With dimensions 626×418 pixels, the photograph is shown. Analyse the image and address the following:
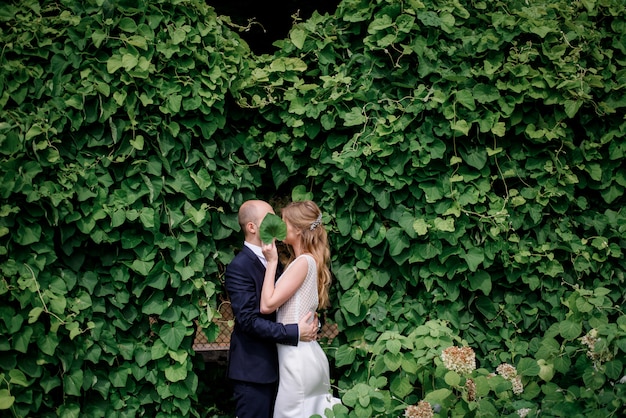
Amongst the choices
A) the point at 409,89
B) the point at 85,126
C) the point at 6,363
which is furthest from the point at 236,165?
the point at 6,363

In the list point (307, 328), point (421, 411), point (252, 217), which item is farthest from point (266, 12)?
point (421, 411)

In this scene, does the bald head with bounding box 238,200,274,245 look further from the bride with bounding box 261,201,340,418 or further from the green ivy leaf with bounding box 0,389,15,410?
the green ivy leaf with bounding box 0,389,15,410

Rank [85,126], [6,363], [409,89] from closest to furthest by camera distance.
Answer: [6,363]
[85,126]
[409,89]

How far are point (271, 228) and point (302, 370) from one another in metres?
0.77

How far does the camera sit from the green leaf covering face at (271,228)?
10.1 ft

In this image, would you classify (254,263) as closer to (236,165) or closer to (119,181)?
(236,165)

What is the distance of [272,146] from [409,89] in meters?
0.86

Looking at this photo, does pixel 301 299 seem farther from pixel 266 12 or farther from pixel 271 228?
pixel 266 12

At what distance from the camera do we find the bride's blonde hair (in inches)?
130

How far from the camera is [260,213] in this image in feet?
10.7

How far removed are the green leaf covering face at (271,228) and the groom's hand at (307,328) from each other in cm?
47

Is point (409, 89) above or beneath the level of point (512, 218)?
above

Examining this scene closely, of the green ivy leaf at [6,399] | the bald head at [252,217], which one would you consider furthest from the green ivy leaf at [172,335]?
the green ivy leaf at [6,399]

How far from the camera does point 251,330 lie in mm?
3129
